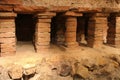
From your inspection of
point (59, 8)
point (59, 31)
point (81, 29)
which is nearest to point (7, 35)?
point (59, 8)

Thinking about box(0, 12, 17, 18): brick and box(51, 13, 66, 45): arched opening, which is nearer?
box(0, 12, 17, 18): brick

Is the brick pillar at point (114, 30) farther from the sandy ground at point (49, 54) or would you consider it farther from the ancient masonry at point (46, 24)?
the sandy ground at point (49, 54)

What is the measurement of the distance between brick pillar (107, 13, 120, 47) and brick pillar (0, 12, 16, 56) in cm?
363

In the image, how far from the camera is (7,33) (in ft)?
16.3

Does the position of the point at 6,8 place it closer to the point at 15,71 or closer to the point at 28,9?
the point at 28,9

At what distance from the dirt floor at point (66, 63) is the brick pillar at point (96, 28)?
29 cm

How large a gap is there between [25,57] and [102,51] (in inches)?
99.4

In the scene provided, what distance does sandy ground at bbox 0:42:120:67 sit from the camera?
4.93 meters

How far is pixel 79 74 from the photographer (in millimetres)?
5328

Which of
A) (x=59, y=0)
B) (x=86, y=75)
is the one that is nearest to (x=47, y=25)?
(x=59, y=0)

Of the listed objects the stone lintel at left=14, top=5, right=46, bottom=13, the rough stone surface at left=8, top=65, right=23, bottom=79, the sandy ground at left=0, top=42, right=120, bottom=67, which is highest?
the stone lintel at left=14, top=5, right=46, bottom=13

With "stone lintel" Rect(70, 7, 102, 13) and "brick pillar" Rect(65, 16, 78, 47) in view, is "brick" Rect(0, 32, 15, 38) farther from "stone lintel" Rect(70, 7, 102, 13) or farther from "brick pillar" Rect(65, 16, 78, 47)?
"stone lintel" Rect(70, 7, 102, 13)

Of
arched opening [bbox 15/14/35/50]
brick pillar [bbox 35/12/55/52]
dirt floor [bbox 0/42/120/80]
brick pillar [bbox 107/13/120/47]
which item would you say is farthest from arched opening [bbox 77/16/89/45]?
brick pillar [bbox 35/12/55/52]

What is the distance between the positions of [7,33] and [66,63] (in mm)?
1722
